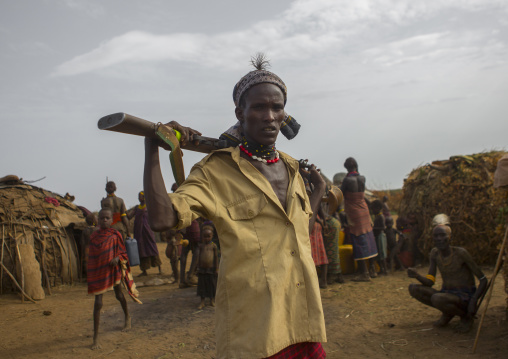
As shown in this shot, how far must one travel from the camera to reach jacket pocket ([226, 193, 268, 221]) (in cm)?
192

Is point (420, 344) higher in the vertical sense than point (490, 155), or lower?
lower

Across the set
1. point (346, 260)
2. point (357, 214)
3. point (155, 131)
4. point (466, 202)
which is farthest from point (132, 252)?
point (155, 131)

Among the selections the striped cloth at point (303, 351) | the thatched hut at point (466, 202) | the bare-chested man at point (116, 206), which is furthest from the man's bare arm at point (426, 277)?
the bare-chested man at point (116, 206)

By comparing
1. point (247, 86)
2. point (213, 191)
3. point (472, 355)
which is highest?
point (247, 86)

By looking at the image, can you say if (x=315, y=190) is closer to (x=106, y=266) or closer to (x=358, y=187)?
(x=106, y=266)

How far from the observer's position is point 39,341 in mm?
6059

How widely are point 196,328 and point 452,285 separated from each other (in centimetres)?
330

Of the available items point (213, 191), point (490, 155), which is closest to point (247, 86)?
point (213, 191)

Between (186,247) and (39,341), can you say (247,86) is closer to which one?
(39,341)

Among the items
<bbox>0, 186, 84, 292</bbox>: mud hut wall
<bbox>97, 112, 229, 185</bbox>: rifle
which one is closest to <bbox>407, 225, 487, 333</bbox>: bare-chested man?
<bbox>97, 112, 229, 185</bbox>: rifle

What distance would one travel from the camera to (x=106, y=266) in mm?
5785

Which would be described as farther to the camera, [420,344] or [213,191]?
[420,344]

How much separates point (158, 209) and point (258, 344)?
66 centimetres

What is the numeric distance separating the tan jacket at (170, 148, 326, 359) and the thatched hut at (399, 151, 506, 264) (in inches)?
314
